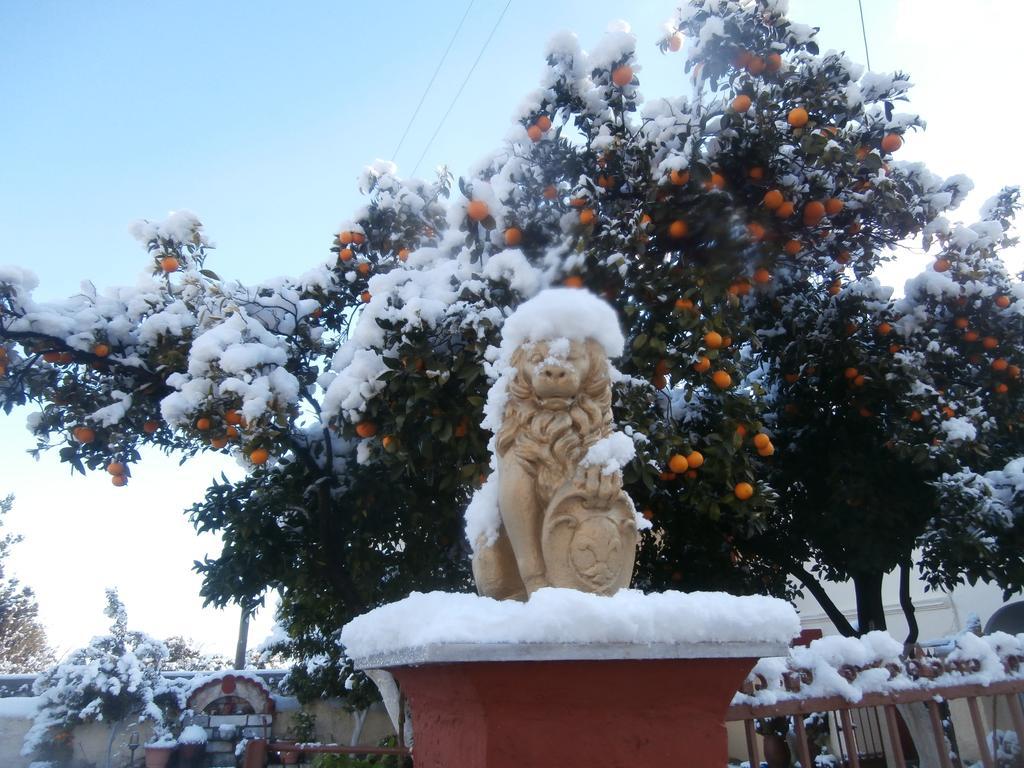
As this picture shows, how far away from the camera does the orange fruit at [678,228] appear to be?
4176 mm

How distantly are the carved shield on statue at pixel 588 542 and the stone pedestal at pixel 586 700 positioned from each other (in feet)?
1.43

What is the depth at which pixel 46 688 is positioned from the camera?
9445 millimetres

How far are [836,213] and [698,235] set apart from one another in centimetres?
97

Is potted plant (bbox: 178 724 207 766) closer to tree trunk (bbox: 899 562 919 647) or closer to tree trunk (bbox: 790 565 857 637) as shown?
tree trunk (bbox: 790 565 857 637)

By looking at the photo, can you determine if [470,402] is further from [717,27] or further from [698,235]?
[717,27]

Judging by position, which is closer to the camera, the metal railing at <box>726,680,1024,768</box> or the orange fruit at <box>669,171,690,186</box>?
the metal railing at <box>726,680,1024,768</box>

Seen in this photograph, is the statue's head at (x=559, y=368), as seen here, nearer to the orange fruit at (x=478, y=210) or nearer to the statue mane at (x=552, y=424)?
the statue mane at (x=552, y=424)

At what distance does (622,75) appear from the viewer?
4.34 m

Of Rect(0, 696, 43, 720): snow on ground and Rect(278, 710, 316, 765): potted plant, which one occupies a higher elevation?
Rect(0, 696, 43, 720): snow on ground

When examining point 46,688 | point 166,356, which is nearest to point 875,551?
point 166,356

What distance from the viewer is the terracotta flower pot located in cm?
873

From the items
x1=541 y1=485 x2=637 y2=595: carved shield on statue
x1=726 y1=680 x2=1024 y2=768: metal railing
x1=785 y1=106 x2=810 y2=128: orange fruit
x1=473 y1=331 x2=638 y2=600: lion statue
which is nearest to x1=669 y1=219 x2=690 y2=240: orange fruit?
x1=785 y1=106 x2=810 y2=128: orange fruit

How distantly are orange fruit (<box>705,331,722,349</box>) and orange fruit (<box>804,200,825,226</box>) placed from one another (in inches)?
47.1

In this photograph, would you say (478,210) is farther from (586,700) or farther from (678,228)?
(586,700)
